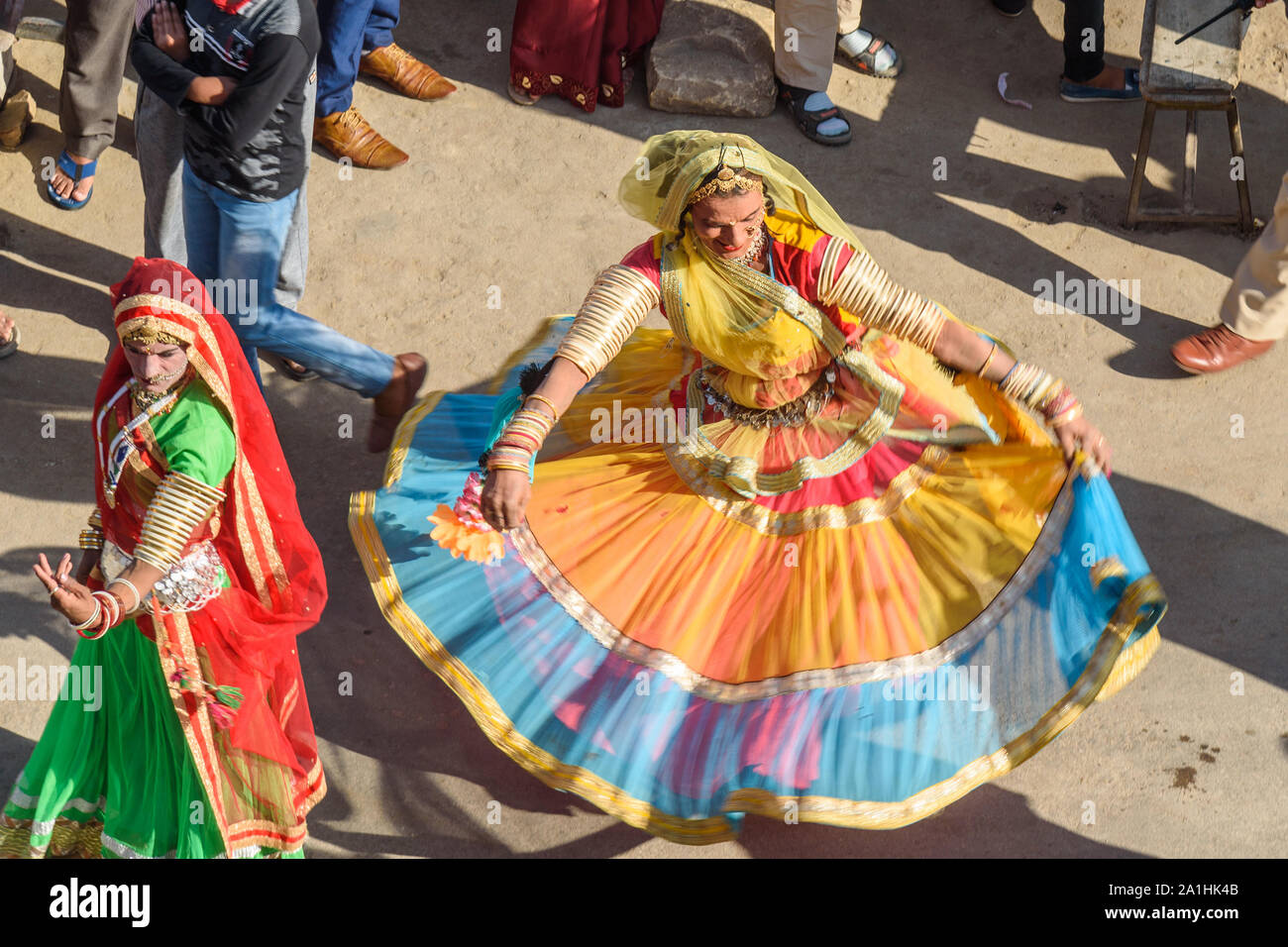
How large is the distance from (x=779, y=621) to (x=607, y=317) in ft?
3.26

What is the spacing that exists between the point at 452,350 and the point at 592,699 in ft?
6.78

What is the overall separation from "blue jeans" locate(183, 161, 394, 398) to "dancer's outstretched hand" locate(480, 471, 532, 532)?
1259 millimetres

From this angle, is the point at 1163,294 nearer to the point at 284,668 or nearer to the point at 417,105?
the point at 417,105

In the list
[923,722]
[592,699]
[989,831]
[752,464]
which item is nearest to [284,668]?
[592,699]

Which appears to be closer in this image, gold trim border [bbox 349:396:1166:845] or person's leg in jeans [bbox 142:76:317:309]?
gold trim border [bbox 349:396:1166:845]

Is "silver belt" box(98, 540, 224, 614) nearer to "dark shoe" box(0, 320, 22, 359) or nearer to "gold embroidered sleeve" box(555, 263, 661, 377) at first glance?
"gold embroidered sleeve" box(555, 263, 661, 377)

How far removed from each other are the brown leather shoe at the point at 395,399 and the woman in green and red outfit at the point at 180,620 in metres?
1.06

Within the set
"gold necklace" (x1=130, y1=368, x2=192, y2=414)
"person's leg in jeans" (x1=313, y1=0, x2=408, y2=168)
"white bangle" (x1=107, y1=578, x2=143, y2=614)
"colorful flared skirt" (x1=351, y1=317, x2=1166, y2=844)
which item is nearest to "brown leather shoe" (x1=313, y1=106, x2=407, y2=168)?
"person's leg in jeans" (x1=313, y1=0, x2=408, y2=168)

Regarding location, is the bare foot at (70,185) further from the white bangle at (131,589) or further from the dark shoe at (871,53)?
the dark shoe at (871,53)

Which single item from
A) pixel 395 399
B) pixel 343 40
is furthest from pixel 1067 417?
pixel 343 40

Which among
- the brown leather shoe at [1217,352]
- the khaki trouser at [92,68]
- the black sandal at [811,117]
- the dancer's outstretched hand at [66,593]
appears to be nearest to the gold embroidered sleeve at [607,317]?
the dancer's outstretched hand at [66,593]

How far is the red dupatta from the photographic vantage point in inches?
134

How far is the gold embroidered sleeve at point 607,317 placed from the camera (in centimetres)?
367

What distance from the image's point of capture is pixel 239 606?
3625mm
